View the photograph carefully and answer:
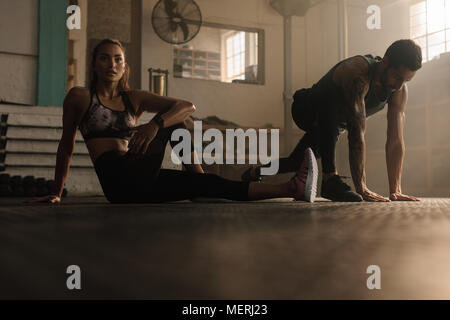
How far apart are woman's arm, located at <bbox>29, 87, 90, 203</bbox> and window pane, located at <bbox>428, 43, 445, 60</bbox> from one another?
505cm

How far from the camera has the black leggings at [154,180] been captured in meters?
1.86

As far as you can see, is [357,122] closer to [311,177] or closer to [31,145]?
[311,177]

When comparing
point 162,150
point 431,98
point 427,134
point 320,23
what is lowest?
point 162,150

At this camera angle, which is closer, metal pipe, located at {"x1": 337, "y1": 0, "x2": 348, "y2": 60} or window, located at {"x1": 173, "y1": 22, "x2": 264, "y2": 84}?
metal pipe, located at {"x1": 337, "y1": 0, "x2": 348, "y2": 60}

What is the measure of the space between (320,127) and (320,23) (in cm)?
571

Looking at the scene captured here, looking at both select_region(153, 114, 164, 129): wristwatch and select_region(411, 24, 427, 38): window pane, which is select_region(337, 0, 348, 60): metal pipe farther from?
select_region(153, 114, 164, 129): wristwatch

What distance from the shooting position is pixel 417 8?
20.9 ft

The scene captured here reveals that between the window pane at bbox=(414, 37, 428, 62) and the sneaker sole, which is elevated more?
the window pane at bbox=(414, 37, 428, 62)

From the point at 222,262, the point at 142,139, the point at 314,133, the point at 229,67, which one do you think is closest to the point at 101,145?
the point at 142,139

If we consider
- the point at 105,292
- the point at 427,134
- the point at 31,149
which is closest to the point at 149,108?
the point at 105,292

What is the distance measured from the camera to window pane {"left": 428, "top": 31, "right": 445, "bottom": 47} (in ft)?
19.1

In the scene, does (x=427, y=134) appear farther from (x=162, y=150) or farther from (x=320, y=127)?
(x=162, y=150)

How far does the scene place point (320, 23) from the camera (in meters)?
7.60

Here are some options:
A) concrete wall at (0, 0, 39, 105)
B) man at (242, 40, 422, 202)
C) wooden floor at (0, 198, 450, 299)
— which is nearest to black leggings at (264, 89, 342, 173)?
man at (242, 40, 422, 202)
